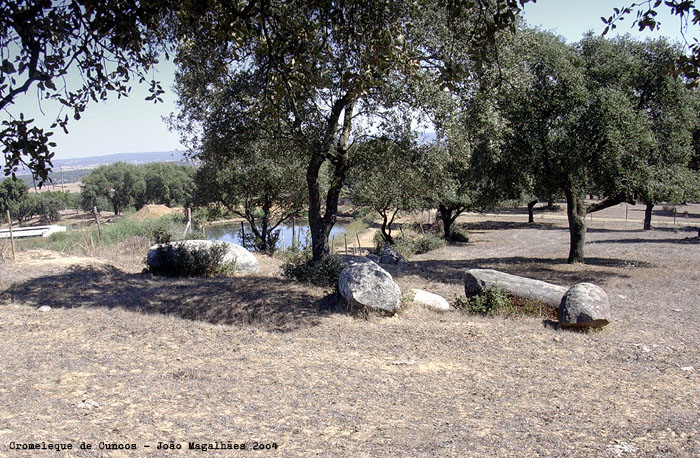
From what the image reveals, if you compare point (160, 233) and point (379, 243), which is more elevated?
point (160, 233)

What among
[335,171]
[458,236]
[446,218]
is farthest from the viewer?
[446,218]

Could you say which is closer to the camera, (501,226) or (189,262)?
(189,262)

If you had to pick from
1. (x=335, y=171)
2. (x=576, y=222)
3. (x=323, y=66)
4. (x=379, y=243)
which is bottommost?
(x=379, y=243)

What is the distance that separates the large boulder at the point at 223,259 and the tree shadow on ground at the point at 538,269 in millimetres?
4303

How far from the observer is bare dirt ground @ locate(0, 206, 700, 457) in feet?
13.7

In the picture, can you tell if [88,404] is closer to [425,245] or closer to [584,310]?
[584,310]

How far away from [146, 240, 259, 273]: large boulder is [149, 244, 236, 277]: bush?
0.06 metres

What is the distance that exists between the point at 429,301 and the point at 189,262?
A: 616 cm

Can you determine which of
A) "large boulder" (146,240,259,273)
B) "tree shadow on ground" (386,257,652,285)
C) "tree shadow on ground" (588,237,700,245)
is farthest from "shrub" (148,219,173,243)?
"tree shadow on ground" (588,237,700,245)

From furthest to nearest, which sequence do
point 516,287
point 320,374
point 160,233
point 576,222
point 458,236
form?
point 458,236, point 160,233, point 576,222, point 516,287, point 320,374

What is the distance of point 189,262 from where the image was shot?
12.1 meters

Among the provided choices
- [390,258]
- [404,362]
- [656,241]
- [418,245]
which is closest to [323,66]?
[404,362]

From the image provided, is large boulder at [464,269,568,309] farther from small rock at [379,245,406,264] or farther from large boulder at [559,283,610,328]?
small rock at [379,245,406,264]

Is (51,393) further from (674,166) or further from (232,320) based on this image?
(674,166)
